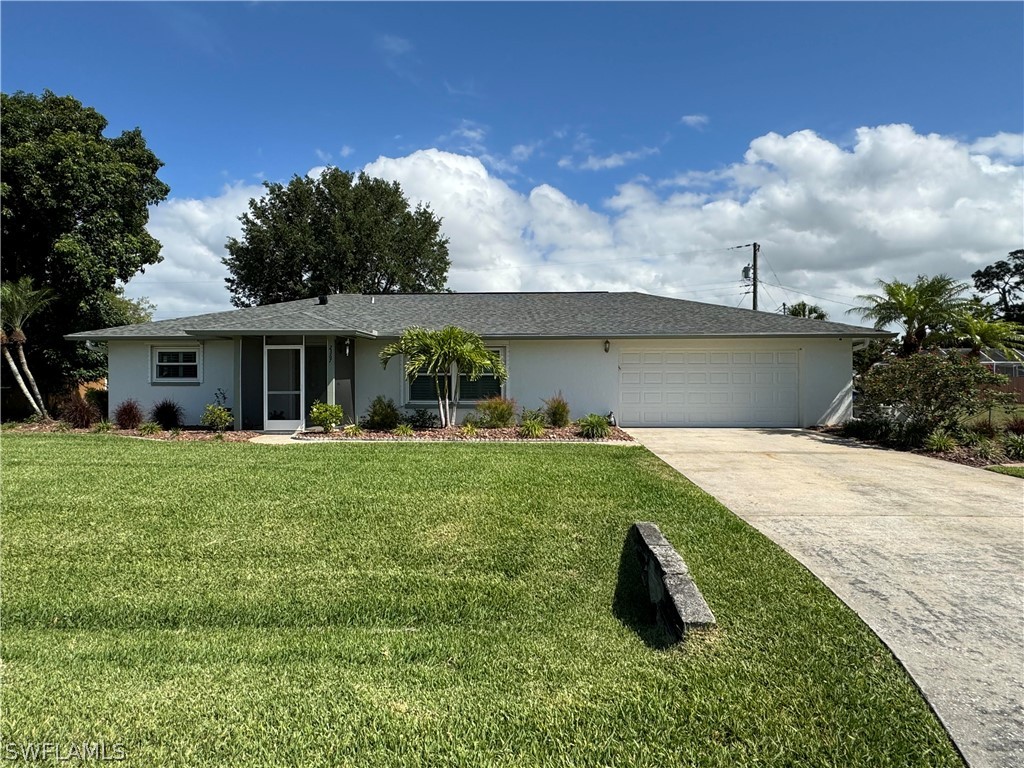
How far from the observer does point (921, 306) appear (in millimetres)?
14633

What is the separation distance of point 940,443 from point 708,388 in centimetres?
556

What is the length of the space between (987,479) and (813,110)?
8.54 meters

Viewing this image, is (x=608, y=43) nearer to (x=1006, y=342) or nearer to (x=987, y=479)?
(x=987, y=479)

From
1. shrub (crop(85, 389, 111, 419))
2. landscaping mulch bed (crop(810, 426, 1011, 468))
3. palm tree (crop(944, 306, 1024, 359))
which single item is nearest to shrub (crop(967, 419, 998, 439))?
landscaping mulch bed (crop(810, 426, 1011, 468))

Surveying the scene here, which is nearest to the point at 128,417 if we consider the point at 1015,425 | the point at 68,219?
the point at 68,219

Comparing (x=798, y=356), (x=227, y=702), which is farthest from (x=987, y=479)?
(x=227, y=702)

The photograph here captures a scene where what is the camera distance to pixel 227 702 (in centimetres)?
271

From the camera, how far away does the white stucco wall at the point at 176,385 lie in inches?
588

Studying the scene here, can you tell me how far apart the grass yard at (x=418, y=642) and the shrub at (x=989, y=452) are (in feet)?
23.6

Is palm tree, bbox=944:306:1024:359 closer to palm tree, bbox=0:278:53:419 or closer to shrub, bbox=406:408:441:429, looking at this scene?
shrub, bbox=406:408:441:429

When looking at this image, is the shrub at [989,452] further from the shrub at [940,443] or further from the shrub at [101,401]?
the shrub at [101,401]

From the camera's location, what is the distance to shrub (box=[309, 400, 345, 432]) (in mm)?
12961

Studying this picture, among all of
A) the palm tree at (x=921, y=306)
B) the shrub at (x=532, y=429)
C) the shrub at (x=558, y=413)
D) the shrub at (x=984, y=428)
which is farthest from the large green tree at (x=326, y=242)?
the shrub at (x=984, y=428)

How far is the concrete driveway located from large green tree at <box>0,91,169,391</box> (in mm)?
17992
